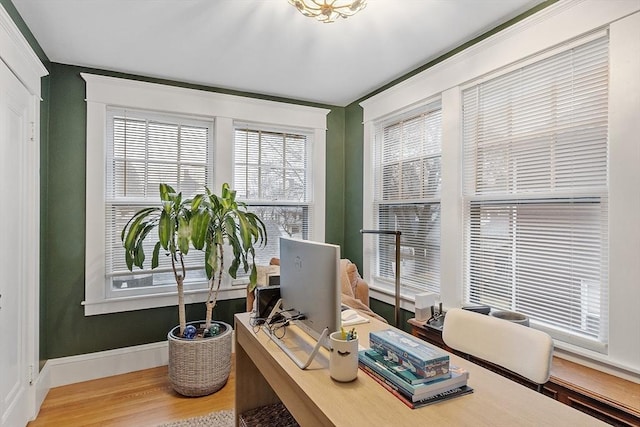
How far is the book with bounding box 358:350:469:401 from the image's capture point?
1.06 meters

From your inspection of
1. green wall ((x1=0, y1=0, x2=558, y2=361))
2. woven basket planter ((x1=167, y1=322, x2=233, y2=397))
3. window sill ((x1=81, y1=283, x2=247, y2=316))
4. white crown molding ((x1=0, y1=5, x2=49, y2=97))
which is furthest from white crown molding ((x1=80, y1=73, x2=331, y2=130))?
woven basket planter ((x1=167, y1=322, x2=233, y2=397))

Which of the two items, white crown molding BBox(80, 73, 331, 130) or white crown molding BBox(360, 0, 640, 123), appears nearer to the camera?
white crown molding BBox(360, 0, 640, 123)

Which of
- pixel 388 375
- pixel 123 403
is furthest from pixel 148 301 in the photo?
pixel 388 375

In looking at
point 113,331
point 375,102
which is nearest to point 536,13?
point 375,102

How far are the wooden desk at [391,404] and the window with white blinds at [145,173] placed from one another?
2.17 metres

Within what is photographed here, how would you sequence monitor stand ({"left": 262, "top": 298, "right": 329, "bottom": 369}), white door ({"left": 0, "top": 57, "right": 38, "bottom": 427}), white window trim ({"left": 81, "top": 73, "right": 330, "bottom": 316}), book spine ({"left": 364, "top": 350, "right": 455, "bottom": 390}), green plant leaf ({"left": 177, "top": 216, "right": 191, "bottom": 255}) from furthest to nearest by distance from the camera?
white window trim ({"left": 81, "top": 73, "right": 330, "bottom": 316})
green plant leaf ({"left": 177, "top": 216, "right": 191, "bottom": 255})
white door ({"left": 0, "top": 57, "right": 38, "bottom": 427})
monitor stand ({"left": 262, "top": 298, "right": 329, "bottom": 369})
book spine ({"left": 364, "top": 350, "right": 455, "bottom": 390})

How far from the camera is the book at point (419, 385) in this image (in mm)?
1062

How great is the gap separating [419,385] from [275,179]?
2880mm

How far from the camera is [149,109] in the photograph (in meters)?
3.11

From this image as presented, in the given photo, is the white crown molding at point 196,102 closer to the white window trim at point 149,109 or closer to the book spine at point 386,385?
the white window trim at point 149,109

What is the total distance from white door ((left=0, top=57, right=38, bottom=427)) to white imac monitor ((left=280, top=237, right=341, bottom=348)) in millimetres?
1582

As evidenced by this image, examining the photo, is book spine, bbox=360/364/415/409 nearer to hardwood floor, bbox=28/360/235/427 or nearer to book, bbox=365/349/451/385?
book, bbox=365/349/451/385

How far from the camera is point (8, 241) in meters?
2.02

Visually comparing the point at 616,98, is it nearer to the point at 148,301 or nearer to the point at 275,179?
the point at 275,179
